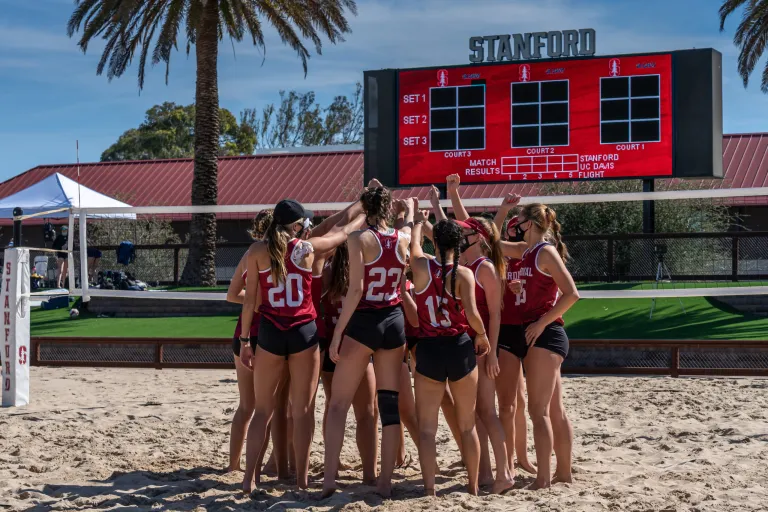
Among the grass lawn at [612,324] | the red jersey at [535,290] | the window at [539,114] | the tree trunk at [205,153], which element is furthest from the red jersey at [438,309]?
the tree trunk at [205,153]

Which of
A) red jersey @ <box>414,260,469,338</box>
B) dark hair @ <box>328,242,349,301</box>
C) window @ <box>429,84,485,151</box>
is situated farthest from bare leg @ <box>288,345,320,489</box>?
window @ <box>429,84,485,151</box>

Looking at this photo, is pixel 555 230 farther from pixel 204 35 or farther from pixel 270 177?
pixel 270 177

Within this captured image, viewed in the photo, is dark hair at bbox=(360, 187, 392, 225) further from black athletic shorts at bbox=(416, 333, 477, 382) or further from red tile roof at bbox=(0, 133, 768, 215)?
red tile roof at bbox=(0, 133, 768, 215)

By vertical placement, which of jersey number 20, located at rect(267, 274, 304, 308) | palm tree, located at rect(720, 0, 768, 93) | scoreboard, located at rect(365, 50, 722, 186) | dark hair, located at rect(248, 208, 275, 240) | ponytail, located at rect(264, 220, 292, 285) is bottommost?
jersey number 20, located at rect(267, 274, 304, 308)

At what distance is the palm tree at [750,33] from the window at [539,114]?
19.1 ft

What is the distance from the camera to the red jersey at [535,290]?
4.93 meters

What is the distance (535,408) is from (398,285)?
105 centimetres

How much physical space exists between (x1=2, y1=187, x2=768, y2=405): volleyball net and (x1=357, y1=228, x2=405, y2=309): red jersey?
323cm

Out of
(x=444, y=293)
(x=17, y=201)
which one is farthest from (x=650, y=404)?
(x=17, y=201)

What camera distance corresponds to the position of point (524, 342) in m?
4.95

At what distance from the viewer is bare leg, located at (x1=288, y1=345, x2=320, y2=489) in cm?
485

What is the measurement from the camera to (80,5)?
59.3 ft

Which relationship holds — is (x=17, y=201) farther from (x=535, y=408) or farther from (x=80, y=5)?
(x=535, y=408)

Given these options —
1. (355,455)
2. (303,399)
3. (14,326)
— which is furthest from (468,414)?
(14,326)
